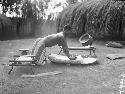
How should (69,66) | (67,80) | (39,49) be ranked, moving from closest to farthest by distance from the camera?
(67,80) < (39,49) < (69,66)

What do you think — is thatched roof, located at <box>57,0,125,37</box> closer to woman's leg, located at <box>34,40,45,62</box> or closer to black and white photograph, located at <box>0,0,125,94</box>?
black and white photograph, located at <box>0,0,125,94</box>

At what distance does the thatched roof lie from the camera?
553 inches

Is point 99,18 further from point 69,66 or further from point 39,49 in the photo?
point 39,49

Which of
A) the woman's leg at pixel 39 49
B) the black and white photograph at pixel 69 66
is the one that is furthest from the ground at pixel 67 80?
the woman's leg at pixel 39 49

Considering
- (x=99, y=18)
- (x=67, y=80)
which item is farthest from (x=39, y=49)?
(x=99, y=18)

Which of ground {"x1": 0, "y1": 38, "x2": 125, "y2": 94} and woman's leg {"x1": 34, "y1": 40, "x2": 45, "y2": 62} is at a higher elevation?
woman's leg {"x1": 34, "y1": 40, "x2": 45, "y2": 62}

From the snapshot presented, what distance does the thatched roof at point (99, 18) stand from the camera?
1405cm

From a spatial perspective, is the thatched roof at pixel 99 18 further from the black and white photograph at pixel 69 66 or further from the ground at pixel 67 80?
the ground at pixel 67 80

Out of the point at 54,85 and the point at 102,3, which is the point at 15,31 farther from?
the point at 54,85

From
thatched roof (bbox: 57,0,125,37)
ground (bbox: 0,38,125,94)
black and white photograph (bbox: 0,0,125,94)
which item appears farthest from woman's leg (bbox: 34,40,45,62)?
thatched roof (bbox: 57,0,125,37)

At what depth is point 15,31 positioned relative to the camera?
24.6m

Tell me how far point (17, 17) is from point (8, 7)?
6.03 feet

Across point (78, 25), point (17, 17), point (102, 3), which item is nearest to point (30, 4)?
point (17, 17)

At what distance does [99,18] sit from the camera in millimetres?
14938
